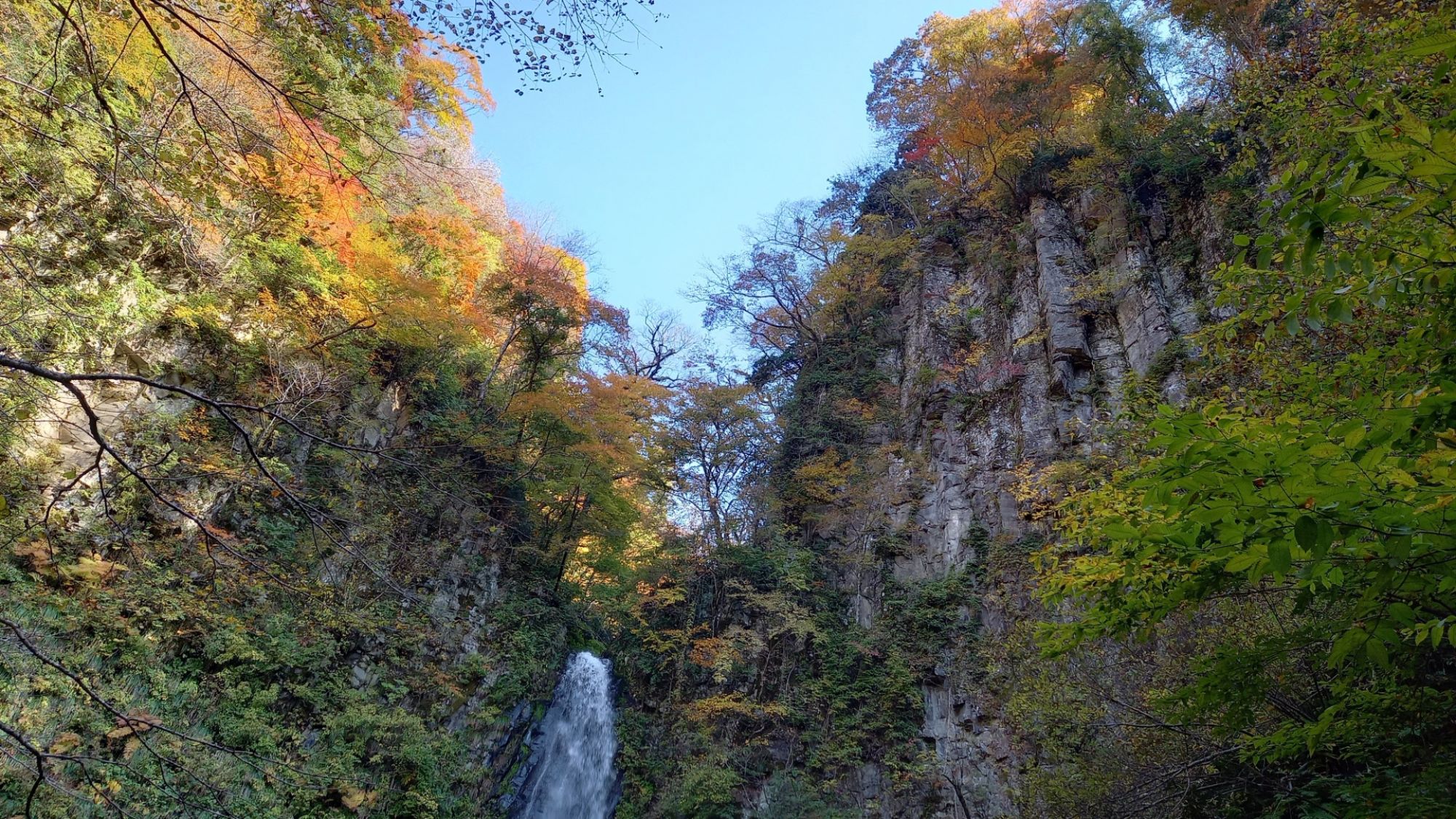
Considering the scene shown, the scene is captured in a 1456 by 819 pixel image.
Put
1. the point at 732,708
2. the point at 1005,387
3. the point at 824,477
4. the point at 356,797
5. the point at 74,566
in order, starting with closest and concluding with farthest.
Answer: the point at 74,566 < the point at 356,797 < the point at 732,708 < the point at 1005,387 < the point at 824,477

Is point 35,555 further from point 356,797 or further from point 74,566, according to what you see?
point 356,797

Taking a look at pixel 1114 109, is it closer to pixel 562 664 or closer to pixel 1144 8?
pixel 1144 8

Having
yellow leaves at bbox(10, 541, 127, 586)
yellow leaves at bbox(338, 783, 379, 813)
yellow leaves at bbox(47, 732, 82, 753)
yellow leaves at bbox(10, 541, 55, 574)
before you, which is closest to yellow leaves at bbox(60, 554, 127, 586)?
yellow leaves at bbox(10, 541, 127, 586)

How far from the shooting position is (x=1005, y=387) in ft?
44.8

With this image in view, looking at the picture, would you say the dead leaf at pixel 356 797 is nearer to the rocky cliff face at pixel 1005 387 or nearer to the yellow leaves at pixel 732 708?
the yellow leaves at pixel 732 708

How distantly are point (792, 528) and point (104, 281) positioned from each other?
41.5ft

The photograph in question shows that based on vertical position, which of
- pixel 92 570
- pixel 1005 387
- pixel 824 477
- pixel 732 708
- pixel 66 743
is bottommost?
pixel 66 743

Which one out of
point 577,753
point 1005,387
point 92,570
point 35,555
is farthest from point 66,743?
point 1005,387

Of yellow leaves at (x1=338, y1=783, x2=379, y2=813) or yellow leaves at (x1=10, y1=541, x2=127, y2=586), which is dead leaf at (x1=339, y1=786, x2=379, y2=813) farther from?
yellow leaves at (x1=10, y1=541, x2=127, y2=586)

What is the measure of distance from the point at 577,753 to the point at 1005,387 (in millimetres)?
11641

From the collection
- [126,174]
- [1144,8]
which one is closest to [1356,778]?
[126,174]

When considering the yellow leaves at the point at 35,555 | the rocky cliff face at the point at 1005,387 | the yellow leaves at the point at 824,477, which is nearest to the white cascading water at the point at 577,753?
the rocky cliff face at the point at 1005,387

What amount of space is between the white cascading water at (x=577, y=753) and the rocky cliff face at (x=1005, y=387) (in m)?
5.84

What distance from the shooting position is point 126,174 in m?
3.44
